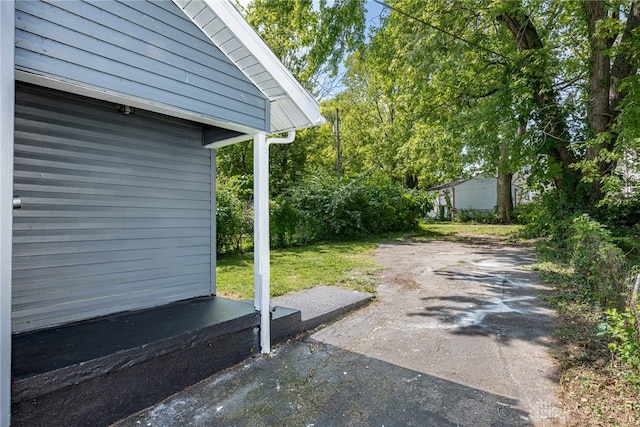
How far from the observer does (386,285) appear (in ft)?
18.9

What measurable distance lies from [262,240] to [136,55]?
5.79ft

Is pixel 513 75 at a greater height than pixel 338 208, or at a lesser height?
greater

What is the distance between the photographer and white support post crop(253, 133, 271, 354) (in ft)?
10.6

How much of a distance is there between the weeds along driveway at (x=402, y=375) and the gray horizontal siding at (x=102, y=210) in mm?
1353

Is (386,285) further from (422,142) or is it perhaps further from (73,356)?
(422,142)

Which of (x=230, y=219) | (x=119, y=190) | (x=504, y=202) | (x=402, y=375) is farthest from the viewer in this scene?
(x=504, y=202)

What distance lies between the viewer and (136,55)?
2.34 m

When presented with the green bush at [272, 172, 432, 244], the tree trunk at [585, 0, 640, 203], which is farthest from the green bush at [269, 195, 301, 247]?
the tree trunk at [585, 0, 640, 203]

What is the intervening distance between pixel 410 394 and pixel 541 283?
13.8ft

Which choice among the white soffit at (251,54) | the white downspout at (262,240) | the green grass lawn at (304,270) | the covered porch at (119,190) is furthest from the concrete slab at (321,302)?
the white soffit at (251,54)

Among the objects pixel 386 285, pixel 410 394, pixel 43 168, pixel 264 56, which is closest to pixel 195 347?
pixel 410 394

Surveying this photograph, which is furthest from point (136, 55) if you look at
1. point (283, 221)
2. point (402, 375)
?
point (283, 221)

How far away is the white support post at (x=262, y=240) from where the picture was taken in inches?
127

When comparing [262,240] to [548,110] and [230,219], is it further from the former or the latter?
[548,110]
